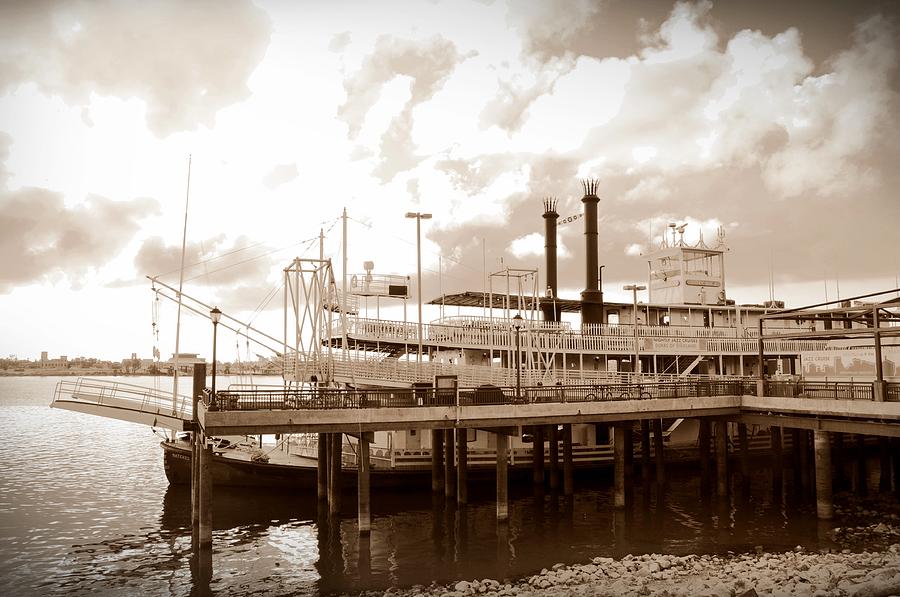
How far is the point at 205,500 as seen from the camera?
75.6 ft

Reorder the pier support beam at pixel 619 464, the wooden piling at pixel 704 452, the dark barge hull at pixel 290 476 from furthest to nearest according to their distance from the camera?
the wooden piling at pixel 704 452
the dark barge hull at pixel 290 476
the pier support beam at pixel 619 464

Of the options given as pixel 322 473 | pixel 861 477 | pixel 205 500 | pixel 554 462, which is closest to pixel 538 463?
pixel 554 462

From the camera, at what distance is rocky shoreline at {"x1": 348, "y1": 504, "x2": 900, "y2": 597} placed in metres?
17.3

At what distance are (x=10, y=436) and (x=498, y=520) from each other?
217 ft

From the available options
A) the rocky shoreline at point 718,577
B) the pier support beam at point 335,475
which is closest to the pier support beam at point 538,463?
the pier support beam at point 335,475

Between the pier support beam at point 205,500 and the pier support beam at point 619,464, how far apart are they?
1716cm

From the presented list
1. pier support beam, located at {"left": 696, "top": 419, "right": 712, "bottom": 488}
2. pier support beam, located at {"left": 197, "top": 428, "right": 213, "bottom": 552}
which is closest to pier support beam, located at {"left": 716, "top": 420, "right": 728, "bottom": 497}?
pier support beam, located at {"left": 696, "top": 419, "right": 712, "bottom": 488}

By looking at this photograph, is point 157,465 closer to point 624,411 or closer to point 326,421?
point 326,421

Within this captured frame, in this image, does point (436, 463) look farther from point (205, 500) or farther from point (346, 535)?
point (205, 500)

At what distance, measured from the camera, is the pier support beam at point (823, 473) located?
27047mm

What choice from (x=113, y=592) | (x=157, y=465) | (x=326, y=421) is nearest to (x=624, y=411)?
(x=326, y=421)

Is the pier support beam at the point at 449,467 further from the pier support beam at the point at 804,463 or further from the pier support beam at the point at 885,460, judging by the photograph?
the pier support beam at the point at 885,460

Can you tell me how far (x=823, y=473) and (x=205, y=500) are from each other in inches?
977

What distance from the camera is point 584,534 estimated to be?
26.4 meters
